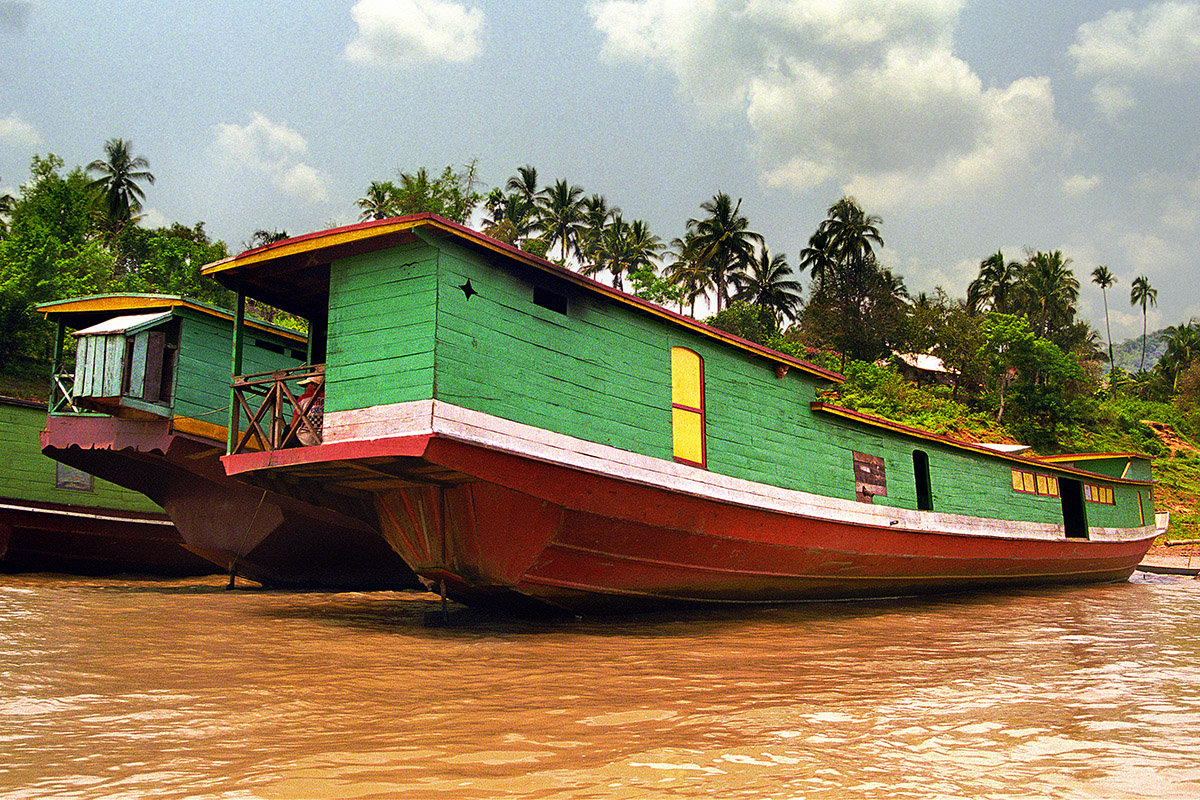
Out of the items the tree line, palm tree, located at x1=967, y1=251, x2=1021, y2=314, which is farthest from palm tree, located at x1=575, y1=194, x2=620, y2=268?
palm tree, located at x1=967, y1=251, x2=1021, y2=314

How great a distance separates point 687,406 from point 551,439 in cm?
236

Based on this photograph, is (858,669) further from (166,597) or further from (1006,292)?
(1006,292)

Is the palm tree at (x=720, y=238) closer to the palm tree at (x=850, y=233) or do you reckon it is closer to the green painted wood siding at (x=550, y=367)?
the palm tree at (x=850, y=233)

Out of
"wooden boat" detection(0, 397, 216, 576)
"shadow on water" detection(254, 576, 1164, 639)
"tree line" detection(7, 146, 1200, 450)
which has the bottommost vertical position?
"shadow on water" detection(254, 576, 1164, 639)

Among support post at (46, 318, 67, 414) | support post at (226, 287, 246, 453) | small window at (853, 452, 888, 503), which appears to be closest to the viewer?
support post at (226, 287, 246, 453)

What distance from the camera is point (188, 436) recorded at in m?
11.4

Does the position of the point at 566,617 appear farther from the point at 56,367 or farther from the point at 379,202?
the point at 379,202

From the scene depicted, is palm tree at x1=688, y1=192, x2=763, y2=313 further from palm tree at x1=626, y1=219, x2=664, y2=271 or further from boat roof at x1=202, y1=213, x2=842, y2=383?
boat roof at x1=202, y1=213, x2=842, y2=383

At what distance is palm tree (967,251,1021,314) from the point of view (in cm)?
4838

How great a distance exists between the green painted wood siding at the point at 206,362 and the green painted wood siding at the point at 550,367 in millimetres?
4751

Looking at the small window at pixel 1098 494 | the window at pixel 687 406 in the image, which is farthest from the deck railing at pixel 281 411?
the small window at pixel 1098 494

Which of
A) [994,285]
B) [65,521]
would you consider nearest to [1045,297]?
[994,285]

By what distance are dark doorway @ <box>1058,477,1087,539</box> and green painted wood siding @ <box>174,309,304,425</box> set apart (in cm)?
1551

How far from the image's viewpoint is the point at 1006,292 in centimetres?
4872
